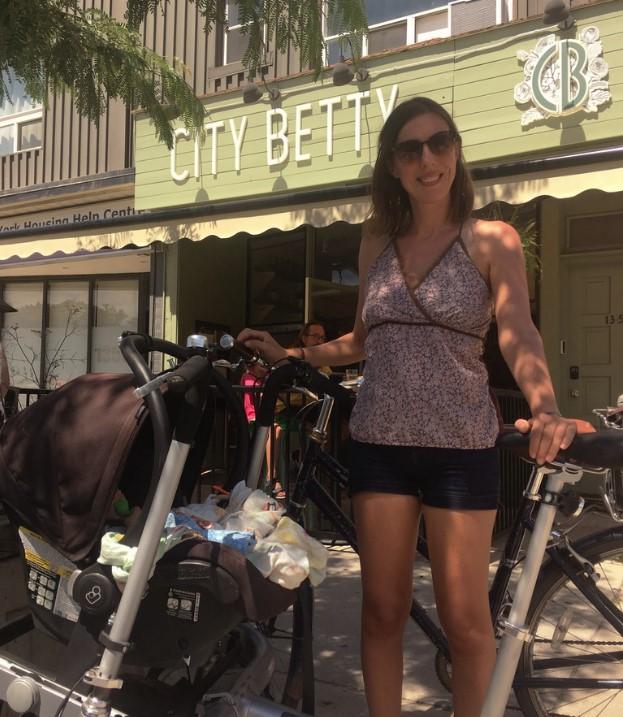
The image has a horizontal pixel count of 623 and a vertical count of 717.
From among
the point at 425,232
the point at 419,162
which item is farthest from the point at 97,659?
the point at 419,162

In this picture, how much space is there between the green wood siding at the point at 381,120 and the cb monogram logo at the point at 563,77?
0.06 metres

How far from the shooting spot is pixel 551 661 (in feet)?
7.59

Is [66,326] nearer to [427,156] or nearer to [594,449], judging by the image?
[427,156]

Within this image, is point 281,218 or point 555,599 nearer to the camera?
point 555,599

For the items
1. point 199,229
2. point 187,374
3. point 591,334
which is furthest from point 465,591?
point 591,334

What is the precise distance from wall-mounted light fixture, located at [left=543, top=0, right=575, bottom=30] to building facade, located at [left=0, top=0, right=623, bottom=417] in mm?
53

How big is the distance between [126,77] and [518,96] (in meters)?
3.30

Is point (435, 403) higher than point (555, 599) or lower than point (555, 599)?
higher

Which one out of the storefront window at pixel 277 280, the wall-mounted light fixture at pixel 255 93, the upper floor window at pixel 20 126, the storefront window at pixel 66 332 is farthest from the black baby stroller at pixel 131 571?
the upper floor window at pixel 20 126

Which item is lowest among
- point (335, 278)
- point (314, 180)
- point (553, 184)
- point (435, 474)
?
point (435, 474)

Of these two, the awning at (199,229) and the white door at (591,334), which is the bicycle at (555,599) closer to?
the awning at (199,229)

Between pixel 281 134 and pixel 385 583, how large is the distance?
5.61 metres

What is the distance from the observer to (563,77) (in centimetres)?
529

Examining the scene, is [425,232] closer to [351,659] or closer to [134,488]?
[134,488]
